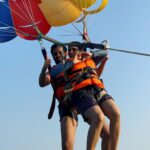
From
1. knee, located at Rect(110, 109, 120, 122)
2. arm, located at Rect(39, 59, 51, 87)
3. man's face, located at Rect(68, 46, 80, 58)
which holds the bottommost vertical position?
knee, located at Rect(110, 109, 120, 122)

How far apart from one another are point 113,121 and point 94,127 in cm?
37

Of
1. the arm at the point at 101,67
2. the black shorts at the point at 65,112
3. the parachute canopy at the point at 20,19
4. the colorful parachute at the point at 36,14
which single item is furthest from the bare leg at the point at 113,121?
the parachute canopy at the point at 20,19

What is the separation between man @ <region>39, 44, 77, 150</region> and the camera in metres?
5.93

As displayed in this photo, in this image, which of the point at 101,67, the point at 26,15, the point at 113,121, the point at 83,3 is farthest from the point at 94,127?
the point at 26,15

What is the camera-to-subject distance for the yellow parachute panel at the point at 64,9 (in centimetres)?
791

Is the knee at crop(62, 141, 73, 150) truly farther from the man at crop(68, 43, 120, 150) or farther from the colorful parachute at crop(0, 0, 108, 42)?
the colorful parachute at crop(0, 0, 108, 42)

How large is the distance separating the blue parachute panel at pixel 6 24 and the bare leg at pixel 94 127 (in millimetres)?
3277

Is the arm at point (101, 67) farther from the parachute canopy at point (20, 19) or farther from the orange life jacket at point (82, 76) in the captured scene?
the parachute canopy at point (20, 19)

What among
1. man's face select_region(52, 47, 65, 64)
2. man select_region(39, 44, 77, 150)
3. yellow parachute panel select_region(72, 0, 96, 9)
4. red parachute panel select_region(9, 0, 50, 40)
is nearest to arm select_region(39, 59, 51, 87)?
man select_region(39, 44, 77, 150)

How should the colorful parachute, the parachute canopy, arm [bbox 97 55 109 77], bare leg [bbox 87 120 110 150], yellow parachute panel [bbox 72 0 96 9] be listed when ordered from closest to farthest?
bare leg [bbox 87 120 110 150]
arm [bbox 97 55 109 77]
yellow parachute panel [bbox 72 0 96 9]
the colorful parachute
the parachute canopy

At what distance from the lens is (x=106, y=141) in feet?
19.8

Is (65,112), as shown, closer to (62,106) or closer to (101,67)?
(62,106)

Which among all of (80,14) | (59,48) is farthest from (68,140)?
(80,14)

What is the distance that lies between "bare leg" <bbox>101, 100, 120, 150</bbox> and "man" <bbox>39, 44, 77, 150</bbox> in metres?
0.57
